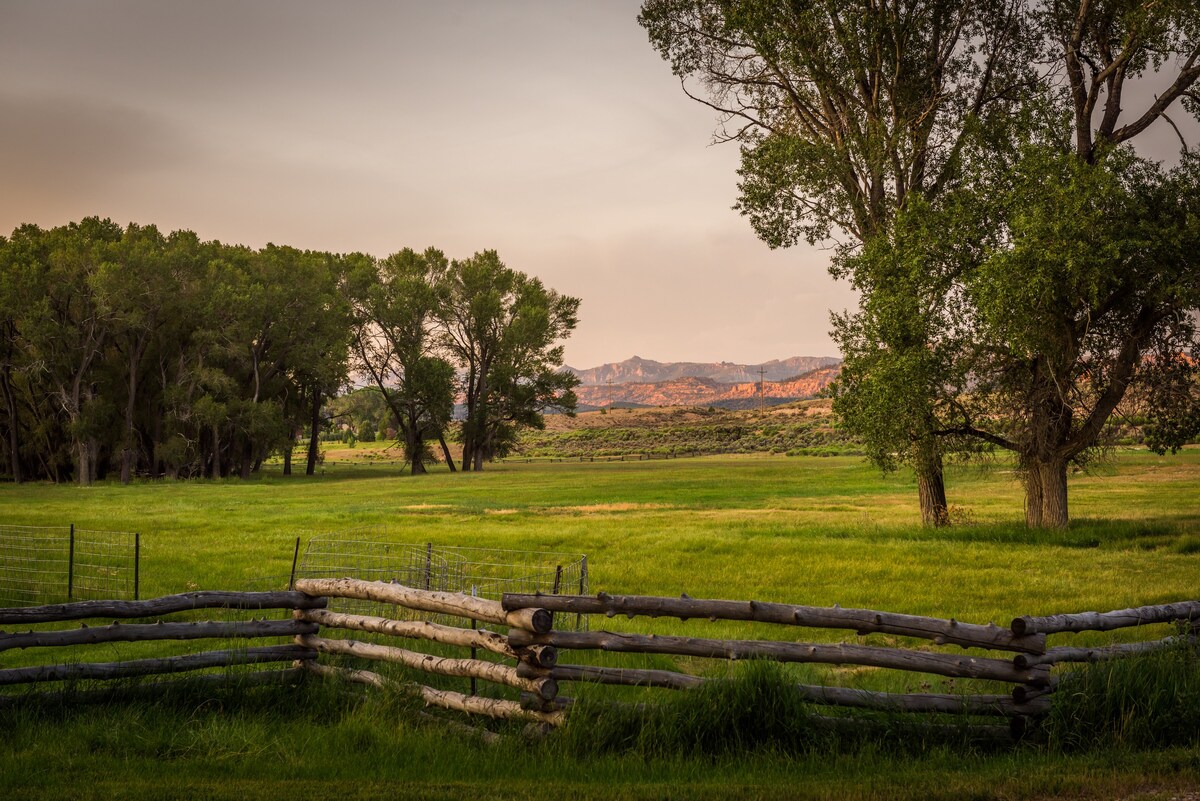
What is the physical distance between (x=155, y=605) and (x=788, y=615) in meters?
7.00

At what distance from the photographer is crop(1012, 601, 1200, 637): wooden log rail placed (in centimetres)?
888

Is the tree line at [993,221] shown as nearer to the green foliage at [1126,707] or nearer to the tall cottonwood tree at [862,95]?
the tall cottonwood tree at [862,95]

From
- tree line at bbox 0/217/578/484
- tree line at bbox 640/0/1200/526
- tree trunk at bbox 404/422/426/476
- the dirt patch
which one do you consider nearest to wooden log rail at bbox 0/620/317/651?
tree line at bbox 640/0/1200/526

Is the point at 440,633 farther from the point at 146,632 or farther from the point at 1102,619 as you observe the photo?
the point at 1102,619

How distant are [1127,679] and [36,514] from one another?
3844 cm

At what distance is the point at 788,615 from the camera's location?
894 centimetres

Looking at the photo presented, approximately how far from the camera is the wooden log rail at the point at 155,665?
948 centimetres

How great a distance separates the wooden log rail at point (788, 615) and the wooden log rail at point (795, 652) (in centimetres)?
20

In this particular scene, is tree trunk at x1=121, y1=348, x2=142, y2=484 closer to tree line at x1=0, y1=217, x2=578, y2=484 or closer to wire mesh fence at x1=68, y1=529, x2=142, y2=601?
tree line at x1=0, y1=217, x2=578, y2=484

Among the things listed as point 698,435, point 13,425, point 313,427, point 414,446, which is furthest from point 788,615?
point 698,435

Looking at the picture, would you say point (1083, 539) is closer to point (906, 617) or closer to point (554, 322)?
point (906, 617)

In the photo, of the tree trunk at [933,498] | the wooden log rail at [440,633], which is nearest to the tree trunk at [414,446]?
the tree trunk at [933,498]

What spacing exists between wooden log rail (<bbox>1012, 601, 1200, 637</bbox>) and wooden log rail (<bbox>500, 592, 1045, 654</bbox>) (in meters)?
0.12

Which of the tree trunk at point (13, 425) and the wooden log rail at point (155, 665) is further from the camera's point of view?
the tree trunk at point (13, 425)
